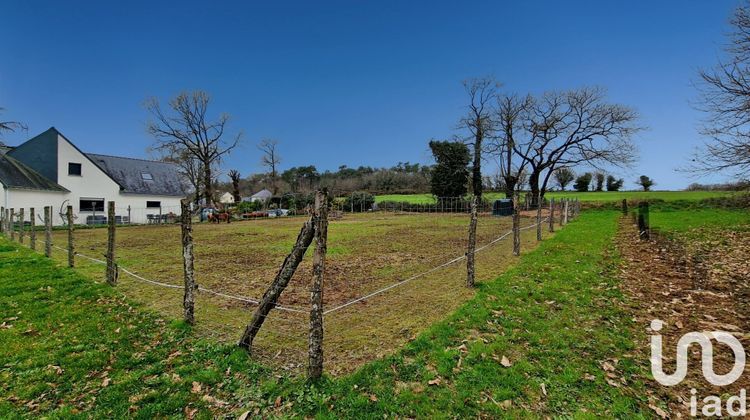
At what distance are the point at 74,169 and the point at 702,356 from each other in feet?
120

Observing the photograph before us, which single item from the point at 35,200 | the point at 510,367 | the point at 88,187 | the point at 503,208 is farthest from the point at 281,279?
the point at 88,187

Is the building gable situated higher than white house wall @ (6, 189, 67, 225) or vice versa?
the building gable

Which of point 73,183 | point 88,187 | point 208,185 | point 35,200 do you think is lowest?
point 35,200

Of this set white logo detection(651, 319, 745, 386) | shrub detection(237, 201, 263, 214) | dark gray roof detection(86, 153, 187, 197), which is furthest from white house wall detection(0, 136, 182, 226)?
white logo detection(651, 319, 745, 386)

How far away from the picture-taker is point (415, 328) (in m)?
4.62

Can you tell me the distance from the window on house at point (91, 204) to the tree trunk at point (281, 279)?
103 feet

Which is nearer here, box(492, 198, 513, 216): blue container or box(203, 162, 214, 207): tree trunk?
box(492, 198, 513, 216): blue container

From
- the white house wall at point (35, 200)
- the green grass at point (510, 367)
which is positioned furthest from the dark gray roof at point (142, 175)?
the green grass at point (510, 367)

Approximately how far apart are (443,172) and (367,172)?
32.1m

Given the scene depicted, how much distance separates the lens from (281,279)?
3848mm

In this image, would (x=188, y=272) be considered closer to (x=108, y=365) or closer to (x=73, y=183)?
(x=108, y=365)

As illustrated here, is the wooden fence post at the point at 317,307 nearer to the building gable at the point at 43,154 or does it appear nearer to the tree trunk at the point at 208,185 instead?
the building gable at the point at 43,154

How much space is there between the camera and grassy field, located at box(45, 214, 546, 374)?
4.32 metres

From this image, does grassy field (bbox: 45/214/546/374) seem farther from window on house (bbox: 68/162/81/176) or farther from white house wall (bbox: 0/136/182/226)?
window on house (bbox: 68/162/81/176)
